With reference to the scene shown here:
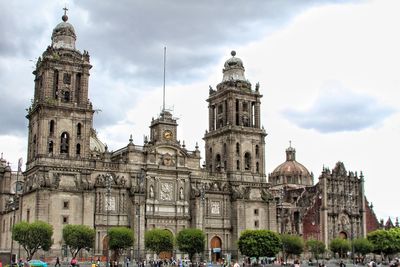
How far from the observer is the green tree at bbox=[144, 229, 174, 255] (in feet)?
244

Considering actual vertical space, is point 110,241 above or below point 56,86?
below

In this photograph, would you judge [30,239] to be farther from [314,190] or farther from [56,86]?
[314,190]

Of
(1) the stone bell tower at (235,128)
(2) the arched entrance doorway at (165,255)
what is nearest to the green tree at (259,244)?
(2) the arched entrance doorway at (165,255)

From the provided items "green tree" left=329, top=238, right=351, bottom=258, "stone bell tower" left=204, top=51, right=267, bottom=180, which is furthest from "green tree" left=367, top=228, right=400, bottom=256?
"stone bell tower" left=204, top=51, right=267, bottom=180

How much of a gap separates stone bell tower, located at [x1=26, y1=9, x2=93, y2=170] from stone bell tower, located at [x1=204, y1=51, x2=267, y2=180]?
21714 mm

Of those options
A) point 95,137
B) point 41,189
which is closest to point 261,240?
point 41,189

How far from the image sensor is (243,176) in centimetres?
9344

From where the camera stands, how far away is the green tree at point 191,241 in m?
76.4

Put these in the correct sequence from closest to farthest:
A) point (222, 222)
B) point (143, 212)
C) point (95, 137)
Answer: point (143, 212) → point (222, 222) → point (95, 137)

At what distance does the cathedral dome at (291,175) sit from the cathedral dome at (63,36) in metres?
57.7

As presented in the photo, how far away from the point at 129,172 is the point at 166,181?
18.2 feet

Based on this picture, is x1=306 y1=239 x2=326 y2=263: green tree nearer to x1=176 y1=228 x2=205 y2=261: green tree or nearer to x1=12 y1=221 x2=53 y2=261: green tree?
x1=176 y1=228 x2=205 y2=261: green tree

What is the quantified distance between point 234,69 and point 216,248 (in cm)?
2810

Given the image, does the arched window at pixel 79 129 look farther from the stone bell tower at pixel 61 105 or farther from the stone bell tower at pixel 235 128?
the stone bell tower at pixel 235 128
